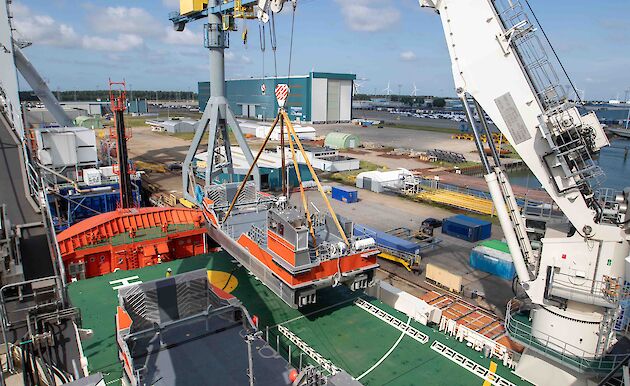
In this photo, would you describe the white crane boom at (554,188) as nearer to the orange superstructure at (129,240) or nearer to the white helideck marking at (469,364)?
the white helideck marking at (469,364)

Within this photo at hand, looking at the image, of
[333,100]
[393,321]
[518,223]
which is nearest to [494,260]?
[393,321]

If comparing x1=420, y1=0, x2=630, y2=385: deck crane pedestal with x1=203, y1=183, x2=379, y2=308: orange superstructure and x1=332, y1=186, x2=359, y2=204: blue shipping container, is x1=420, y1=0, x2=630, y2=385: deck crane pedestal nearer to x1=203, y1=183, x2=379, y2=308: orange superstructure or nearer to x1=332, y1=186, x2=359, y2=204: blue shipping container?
x1=203, y1=183, x2=379, y2=308: orange superstructure

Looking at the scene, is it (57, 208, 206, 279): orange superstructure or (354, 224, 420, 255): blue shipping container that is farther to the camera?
(354, 224, 420, 255): blue shipping container

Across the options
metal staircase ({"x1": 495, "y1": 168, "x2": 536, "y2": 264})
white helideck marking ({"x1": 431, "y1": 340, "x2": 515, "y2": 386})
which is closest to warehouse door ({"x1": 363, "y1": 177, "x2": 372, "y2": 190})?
white helideck marking ({"x1": 431, "y1": 340, "x2": 515, "y2": 386})

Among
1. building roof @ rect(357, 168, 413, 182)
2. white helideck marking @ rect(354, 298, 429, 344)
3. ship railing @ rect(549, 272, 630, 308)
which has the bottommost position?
white helideck marking @ rect(354, 298, 429, 344)

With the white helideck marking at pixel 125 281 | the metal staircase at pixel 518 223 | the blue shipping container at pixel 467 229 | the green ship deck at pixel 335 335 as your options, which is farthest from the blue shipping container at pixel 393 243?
the white helideck marking at pixel 125 281

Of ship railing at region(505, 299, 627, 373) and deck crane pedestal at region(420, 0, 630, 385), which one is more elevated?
deck crane pedestal at region(420, 0, 630, 385)

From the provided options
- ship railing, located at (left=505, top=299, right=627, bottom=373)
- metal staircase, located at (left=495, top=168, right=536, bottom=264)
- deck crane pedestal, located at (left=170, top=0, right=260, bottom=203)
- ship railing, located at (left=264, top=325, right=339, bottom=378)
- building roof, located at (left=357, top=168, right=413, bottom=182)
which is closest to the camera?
ship railing, located at (left=505, top=299, right=627, bottom=373)
